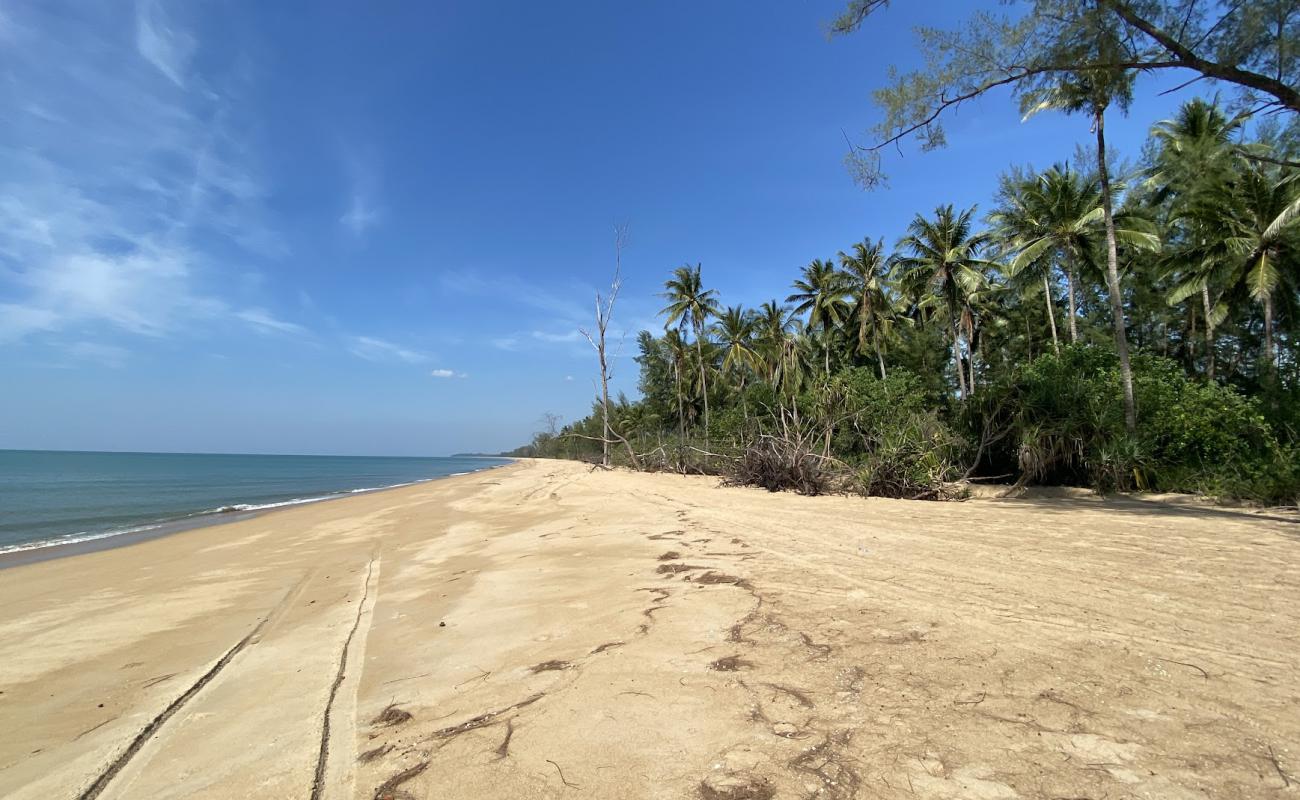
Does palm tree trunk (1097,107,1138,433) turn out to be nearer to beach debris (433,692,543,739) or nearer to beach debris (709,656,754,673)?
beach debris (709,656,754,673)

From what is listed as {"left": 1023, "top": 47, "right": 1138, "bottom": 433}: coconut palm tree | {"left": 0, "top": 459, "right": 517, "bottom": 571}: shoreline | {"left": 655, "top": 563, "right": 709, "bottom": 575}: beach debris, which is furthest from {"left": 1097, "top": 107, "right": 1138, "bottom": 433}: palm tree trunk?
{"left": 0, "top": 459, "right": 517, "bottom": 571}: shoreline

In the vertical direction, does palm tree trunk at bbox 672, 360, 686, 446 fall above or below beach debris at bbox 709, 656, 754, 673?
above

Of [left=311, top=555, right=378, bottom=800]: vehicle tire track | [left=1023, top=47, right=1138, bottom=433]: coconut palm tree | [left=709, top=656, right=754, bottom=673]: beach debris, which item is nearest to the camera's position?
[left=311, top=555, right=378, bottom=800]: vehicle tire track

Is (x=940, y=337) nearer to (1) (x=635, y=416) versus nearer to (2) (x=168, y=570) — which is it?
(1) (x=635, y=416)

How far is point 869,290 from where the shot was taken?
104ft

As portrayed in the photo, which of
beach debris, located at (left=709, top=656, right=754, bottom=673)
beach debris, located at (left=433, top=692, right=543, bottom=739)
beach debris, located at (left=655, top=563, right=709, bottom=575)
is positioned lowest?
beach debris, located at (left=433, top=692, right=543, bottom=739)

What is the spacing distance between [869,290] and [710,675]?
32.2m

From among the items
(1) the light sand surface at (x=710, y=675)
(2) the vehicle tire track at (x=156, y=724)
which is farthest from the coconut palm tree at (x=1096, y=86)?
(2) the vehicle tire track at (x=156, y=724)

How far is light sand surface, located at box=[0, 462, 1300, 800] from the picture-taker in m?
2.19

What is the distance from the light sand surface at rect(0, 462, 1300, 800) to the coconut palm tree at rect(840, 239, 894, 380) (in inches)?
1039

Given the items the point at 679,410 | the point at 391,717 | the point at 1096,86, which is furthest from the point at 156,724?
the point at 679,410

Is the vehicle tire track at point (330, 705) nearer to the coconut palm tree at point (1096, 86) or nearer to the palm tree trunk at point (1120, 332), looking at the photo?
the coconut palm tree at point (1096, 86)

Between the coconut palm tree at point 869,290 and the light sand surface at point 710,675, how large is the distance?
86.6 feet

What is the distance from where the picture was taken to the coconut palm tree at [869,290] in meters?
31.9
